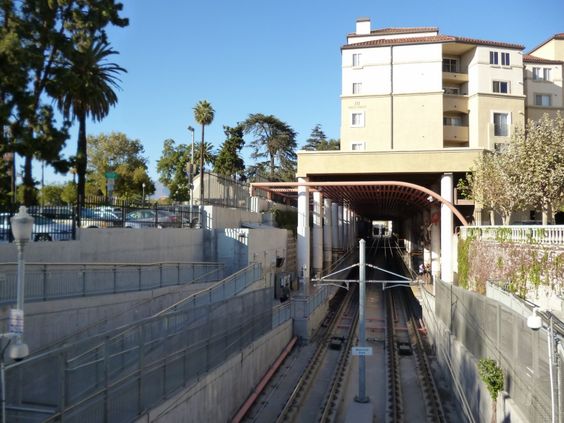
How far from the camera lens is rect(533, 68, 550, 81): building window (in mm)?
56062

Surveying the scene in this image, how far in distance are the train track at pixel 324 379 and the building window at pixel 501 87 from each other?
2801 centimetres

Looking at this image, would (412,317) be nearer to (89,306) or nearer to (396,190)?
(396,190)

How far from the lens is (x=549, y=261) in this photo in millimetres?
20297

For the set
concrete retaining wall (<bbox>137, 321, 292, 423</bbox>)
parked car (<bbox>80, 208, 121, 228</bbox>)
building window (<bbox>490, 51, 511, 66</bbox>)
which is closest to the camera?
concrete retaining wall (<bbox>137, 321, 292, 423</bbox>)

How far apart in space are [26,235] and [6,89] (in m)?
15.2

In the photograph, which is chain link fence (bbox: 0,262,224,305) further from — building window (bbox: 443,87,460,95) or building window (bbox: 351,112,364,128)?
building window (bbox: 443,87,460,95)

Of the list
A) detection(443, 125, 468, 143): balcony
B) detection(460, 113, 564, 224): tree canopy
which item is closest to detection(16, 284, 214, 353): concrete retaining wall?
detection(460, 113, 564, 224): tree canopy

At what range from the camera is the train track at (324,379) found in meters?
20.3

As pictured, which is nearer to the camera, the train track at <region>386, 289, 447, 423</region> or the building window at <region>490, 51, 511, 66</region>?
the train track at <region>386, 289, 447, 423</region>

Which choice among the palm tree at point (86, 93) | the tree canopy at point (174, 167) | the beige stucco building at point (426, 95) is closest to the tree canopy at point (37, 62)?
the palm tree at point (86, 93)

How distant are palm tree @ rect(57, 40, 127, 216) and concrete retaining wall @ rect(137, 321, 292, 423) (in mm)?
Answer: 11754

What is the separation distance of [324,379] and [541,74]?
45738 millimetres

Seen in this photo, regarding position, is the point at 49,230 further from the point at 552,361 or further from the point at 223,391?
the point at 552,361

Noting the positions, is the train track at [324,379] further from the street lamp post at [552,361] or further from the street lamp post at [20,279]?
the street lamp post at [20,279]
